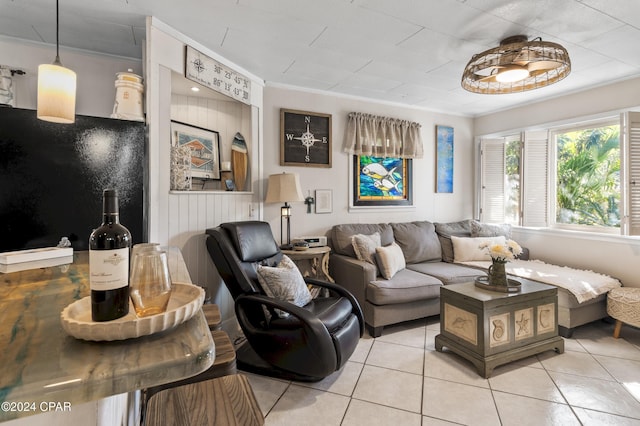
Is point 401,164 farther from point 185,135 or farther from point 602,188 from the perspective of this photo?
point 185,135

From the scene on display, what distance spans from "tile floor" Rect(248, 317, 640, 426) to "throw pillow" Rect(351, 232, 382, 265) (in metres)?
0.89

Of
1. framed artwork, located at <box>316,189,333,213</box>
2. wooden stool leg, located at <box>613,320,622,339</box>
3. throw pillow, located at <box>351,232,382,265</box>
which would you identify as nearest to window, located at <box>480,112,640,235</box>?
wooden stool leg, located at <box>613,320,622,339</box>

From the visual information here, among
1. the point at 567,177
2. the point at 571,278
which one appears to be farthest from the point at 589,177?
the point at 571,278

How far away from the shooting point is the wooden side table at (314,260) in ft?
10.5

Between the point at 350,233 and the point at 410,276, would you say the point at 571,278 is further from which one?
the point at 350,233

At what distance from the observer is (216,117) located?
10.2 feet

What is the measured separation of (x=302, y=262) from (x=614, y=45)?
345cm

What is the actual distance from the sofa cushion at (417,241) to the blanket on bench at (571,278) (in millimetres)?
534

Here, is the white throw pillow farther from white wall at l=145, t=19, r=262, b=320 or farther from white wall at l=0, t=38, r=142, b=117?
white wall at l=0, t=38, r=142, b=117

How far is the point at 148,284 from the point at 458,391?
2.17 m

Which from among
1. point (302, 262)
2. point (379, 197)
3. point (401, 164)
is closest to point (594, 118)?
point (401, 164)

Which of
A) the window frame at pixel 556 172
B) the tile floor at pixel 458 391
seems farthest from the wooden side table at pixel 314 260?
the window frame at pixel 556 172

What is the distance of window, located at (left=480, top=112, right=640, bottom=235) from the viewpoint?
3217mm

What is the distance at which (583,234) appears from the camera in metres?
3.57
